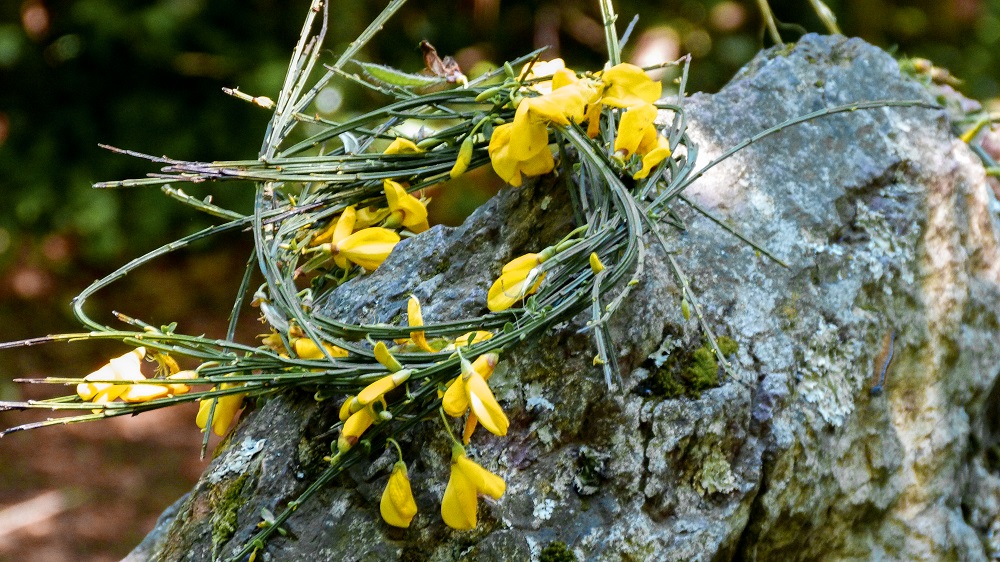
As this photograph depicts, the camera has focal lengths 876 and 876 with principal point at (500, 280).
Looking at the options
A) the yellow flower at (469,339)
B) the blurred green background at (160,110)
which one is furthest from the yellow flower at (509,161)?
the blurred green background at (160,110)

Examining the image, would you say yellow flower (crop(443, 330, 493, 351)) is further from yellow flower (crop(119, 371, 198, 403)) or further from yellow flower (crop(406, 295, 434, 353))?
yellow flower (crop(119, 371, 198, 403))

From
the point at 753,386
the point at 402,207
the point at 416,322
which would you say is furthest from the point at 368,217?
the point at 753,386

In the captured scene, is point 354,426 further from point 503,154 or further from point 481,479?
point 503,154

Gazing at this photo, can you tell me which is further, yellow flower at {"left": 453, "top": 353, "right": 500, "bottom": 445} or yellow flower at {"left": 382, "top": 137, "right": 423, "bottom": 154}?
yellow flower at {"left": 382, "top": 137, "right": 423, "bottom": 154}

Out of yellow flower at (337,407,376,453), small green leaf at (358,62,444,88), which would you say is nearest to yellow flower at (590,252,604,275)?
yellow flower at (337,407,376,453)

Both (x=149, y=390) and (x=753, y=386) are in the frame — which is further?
(x=753, y=386)

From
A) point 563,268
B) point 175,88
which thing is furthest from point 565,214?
point 175,88
